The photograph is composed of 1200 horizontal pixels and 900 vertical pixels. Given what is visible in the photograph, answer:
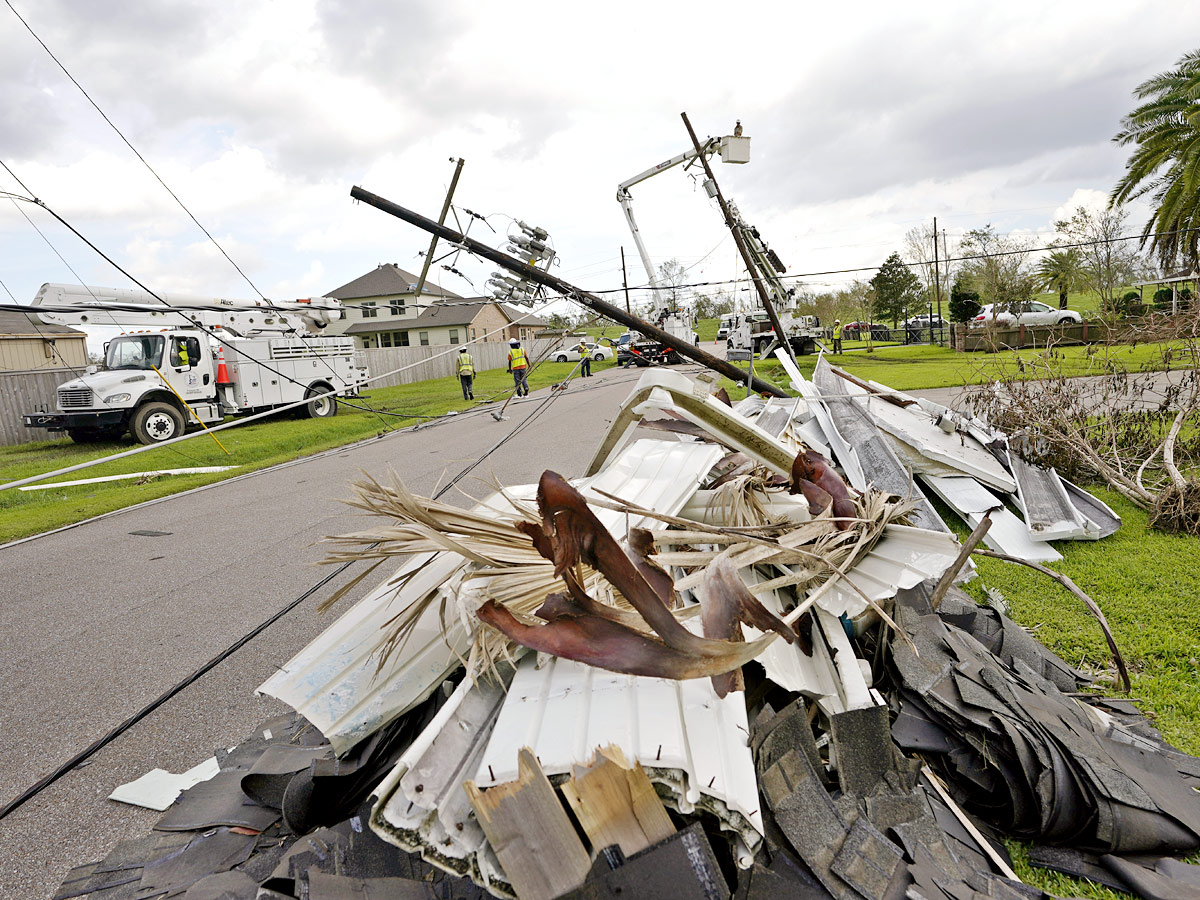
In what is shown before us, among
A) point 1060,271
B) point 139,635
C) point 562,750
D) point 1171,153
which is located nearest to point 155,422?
point 139,635

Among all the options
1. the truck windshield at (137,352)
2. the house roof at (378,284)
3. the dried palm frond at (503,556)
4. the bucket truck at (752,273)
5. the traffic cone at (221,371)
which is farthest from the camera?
the house roof at (378,284)

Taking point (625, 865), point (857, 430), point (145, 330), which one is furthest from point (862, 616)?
point (145, 330)

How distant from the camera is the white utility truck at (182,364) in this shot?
1508 cm

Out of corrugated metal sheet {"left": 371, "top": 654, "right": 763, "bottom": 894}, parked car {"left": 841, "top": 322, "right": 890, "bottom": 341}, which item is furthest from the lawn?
parked car {"left": 841, "top": 322, "right": 890, "bottom": 341}

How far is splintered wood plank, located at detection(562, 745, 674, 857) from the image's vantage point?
173 cm

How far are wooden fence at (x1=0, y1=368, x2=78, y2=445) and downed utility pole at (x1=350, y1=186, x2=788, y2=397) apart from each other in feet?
58.4

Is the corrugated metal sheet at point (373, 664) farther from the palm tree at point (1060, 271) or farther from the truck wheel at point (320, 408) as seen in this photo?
the palm tree at point (1060, 271)

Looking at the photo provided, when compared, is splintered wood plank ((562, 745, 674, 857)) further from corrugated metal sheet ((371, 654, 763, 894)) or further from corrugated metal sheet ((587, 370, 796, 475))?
corrugated metal sheet ((587, 370, 796, 475))

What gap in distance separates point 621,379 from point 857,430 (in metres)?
19.2

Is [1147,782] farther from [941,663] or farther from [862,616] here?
[862,616]

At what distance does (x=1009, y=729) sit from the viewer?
2.60 m

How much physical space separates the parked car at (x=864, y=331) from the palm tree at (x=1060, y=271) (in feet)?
26.0

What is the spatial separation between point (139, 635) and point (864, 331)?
149ft

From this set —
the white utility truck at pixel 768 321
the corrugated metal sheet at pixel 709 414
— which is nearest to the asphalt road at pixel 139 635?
the corrugated metal sheet at pixel 709 414
